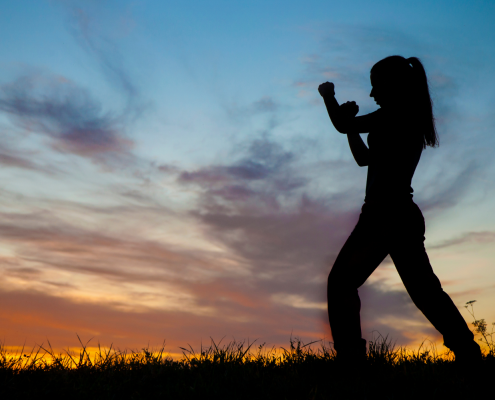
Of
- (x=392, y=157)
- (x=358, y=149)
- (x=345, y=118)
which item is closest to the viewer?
(x=392, y=157)

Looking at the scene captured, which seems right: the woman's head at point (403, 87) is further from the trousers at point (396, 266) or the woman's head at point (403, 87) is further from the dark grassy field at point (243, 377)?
the dark grassy field at point (243, 377)

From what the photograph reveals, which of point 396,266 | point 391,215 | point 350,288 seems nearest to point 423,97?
point 391,215

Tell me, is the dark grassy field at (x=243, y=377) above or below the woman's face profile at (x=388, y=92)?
below

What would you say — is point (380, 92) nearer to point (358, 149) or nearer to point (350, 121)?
point (350, 121)

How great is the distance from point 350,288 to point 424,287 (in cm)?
62

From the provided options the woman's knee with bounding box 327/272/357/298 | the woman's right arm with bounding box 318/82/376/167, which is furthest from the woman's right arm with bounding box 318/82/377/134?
the woman's knee with bounding box 327/272/357/298

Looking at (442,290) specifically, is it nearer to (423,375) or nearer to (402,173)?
(423,375)

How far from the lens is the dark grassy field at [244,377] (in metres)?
3.75

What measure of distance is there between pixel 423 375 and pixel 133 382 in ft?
8.02

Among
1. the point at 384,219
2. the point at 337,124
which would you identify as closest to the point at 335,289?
the point at 384,219

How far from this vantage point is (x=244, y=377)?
13.3 ft

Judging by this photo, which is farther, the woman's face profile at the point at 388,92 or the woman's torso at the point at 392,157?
the woman's face profile at the point at 388,92

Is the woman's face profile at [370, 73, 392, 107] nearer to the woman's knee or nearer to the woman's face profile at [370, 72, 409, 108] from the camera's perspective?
the woman's face profile at [370, 72, 409, 108]

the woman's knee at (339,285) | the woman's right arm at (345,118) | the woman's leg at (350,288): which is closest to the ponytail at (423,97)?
the woman's right arm at (345,118)
